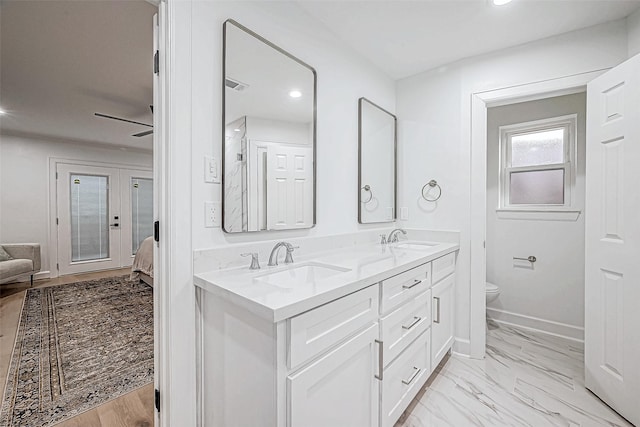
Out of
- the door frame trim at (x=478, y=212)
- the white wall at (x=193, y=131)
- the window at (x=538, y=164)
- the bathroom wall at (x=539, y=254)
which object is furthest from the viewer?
the window at (x=538, y=164)

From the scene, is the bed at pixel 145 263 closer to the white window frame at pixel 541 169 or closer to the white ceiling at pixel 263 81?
the white ceiling at pixel 263 81

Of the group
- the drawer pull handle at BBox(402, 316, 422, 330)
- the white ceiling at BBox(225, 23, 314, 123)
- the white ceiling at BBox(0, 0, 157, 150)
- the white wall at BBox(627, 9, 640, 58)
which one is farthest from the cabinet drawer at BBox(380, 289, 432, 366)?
the white ceiling at BBox(0, 0, 157, 150)

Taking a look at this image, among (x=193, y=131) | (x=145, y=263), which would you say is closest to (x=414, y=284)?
(x=193, y=131)

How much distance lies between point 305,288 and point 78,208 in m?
5.97

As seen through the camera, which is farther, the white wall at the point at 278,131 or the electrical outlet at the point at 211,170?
the white wall at the point at 278,131

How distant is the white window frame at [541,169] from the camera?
270 cm

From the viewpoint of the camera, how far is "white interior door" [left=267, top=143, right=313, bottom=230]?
1663 mm

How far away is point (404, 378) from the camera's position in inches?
62.6

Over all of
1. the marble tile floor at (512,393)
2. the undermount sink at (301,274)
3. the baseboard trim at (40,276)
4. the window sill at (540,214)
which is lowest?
the marble tile floor at (512,393)

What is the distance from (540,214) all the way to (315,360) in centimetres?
285

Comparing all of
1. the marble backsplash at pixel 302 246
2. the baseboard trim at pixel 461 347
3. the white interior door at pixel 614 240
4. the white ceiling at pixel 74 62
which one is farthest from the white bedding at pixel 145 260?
the white interior door at pixel 614 240

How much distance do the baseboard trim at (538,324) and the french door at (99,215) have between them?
6318 mm

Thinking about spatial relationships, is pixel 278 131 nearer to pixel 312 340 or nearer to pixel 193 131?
pixel 193 131

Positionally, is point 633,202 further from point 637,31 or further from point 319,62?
point 319,62
